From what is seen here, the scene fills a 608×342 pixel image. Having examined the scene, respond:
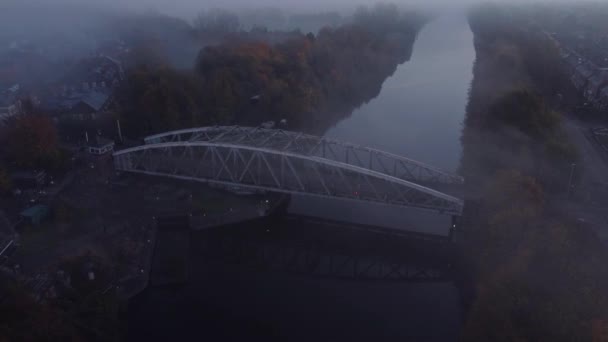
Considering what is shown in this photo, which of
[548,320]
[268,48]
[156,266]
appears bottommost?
[156,266]

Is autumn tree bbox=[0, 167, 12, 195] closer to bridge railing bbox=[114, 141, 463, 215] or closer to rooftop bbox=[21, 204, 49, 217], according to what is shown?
rooftop bbox=[21, 204, 49, 217]

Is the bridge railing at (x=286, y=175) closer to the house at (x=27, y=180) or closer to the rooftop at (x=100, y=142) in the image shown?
the rooftop at (x=100, y=142)

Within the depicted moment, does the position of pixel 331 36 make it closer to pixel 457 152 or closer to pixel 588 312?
pixel 457 152

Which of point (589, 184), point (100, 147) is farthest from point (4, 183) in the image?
point (589, 184)

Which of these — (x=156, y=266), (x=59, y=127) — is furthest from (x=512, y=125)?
(x=59, y=127)

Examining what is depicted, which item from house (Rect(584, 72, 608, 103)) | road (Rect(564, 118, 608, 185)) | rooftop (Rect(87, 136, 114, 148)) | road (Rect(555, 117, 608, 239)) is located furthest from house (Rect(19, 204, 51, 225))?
house (Rect(584, 72, 608, 103))

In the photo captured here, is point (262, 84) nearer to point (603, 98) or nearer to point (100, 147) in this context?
point (100, 147)
